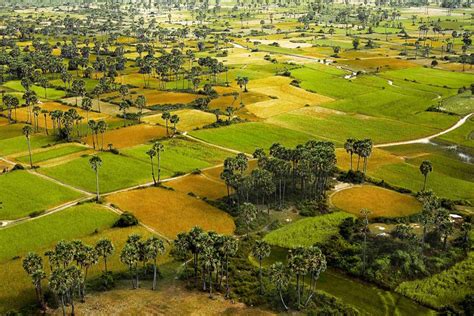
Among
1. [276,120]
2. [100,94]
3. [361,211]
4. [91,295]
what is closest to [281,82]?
[276,120]

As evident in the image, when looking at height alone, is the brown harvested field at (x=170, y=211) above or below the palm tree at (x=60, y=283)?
below

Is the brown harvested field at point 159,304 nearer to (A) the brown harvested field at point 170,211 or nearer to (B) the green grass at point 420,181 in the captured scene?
(A) the brown harvested field at point 170,211

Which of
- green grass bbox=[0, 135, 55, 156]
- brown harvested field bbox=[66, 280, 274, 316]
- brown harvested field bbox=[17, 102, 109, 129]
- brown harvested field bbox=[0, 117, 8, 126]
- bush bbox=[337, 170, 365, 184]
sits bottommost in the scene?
brown harvested field bbox=[66, 280, 274, 316]

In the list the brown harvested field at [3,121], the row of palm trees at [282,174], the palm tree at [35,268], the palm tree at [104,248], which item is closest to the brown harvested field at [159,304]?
the palm tree at [35,268]

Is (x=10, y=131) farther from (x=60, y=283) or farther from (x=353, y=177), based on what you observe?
(x=60, y=283)

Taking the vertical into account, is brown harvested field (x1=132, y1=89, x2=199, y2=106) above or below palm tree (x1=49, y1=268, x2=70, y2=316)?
above

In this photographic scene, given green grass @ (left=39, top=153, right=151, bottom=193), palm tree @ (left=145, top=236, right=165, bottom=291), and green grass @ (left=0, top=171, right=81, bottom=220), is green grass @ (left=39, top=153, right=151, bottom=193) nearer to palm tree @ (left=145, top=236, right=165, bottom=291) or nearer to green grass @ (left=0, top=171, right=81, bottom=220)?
green grass @ (left=0, top=171, right=81, bottom=220)

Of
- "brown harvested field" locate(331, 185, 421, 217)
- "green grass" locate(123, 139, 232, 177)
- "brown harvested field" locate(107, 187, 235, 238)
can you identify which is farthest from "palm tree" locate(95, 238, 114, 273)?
"brown harvested field" locate(331, 185, 421, 217)
